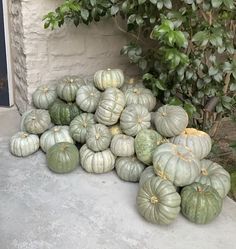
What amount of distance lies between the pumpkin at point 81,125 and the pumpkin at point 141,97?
1.12ft

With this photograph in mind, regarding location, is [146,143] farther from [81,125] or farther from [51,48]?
[51,48]

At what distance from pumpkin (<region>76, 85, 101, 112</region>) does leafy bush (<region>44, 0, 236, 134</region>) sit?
45 cm

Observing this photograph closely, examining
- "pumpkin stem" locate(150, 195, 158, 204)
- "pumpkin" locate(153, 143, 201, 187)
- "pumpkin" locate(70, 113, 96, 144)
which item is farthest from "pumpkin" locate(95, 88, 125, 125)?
"pumpkin stem" locate(150, 195, 158, 204)

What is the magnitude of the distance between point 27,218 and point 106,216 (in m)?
0.49

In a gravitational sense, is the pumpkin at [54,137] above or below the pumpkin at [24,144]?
above

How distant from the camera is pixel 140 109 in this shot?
2.78 meters

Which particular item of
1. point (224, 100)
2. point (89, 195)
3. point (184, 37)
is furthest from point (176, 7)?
point (89, 195)

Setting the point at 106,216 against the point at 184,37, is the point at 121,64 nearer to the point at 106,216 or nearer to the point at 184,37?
the point at 184,37

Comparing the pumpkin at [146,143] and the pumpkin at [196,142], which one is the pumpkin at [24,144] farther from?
the pumpkin at [196,142]

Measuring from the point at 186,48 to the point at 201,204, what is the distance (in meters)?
1.21

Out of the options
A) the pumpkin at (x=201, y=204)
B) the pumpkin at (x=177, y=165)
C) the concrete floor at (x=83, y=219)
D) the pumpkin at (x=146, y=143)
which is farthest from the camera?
the pumpkin at (x=146, y=143)

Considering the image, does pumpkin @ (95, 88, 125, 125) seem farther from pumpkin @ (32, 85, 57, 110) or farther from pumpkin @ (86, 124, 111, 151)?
pumpkin @ (32, 85, 57, 110)

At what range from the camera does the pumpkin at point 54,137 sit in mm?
2908

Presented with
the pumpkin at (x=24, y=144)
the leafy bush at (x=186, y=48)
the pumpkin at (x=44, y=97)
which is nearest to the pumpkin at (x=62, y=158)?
the pumpkin at (x=24, y=144)
